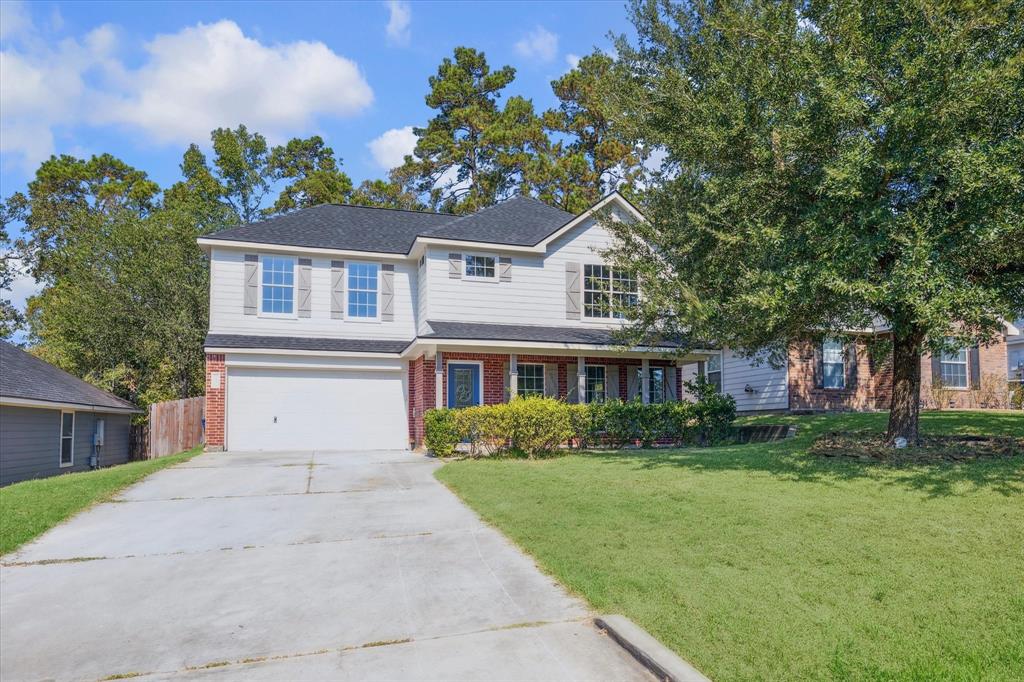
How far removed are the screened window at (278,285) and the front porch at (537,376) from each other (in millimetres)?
3973

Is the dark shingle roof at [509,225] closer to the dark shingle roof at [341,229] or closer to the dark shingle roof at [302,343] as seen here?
the dark shingle roof at [341,229]

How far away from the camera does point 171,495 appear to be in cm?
1058

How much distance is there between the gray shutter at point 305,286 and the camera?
63.1ft

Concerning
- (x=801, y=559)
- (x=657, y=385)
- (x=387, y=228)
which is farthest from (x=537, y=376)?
(x=801, y=559)

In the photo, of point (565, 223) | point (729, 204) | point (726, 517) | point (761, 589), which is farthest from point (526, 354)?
point (761, 589)

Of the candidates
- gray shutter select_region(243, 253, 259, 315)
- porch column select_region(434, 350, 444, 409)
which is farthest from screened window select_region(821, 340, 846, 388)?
gray shutter select_region(243, 253, 259, 315)

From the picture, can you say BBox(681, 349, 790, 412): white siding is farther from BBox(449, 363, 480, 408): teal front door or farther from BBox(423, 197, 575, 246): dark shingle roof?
BBox(449, 363, 480, 408): teal front door

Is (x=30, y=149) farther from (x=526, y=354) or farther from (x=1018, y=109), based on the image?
(x=1018, y=109)

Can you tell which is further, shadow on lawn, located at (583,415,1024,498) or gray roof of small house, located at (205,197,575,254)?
gray roof of small house, located at (205,197,575,254)

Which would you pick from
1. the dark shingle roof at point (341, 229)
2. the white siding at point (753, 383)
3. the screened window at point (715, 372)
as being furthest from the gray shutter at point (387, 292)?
the screened window at point (715, 372)

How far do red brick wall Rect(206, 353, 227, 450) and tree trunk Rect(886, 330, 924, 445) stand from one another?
15753mm

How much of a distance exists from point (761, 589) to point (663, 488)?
402cm

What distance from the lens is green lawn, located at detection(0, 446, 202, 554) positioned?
26.1 ft

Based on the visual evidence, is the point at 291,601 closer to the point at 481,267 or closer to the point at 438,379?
the point at 438,379
